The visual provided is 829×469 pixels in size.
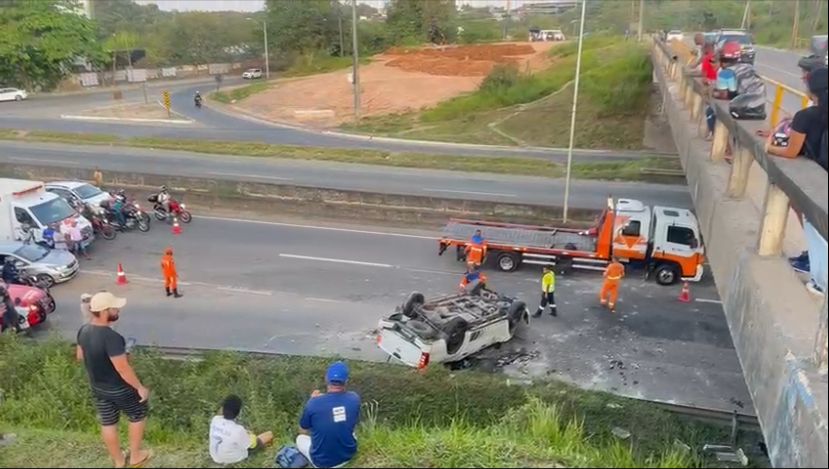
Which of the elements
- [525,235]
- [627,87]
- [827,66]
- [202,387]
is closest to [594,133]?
[627,87]

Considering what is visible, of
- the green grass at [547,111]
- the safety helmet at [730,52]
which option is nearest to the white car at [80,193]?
the safety helmet at [730,52]

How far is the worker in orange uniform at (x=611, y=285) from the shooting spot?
14523 mm

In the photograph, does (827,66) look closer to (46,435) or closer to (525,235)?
(46,435)

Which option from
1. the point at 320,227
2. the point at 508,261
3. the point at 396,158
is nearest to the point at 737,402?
the point at 508,261

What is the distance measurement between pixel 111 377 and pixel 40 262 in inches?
471

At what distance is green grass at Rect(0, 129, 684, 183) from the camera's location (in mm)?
28003

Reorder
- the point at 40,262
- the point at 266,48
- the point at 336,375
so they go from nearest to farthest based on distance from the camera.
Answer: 1. the point at 336,375
2. the point at 40,262
3. the point at 266,48

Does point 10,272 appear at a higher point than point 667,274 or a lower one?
higher

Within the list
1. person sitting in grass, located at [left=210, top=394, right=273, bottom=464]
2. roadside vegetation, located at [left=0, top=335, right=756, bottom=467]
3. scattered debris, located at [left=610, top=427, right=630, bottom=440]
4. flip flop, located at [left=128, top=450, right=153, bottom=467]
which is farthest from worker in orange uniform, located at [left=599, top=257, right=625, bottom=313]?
flip flop, located at [left=128, top=450, right=153, bottom=467]

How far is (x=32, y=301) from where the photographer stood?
1348cm

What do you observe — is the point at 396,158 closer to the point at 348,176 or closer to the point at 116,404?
the point at 348,176

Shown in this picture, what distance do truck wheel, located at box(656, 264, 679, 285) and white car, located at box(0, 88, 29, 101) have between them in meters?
27.7

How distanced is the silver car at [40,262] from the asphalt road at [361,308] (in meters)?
0.38

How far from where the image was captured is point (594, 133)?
117ft
